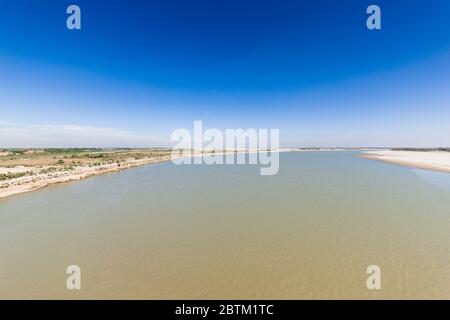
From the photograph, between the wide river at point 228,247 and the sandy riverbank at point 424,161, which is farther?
the sandy riverbank at point 424,161

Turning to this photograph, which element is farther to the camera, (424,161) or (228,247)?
(424,161)

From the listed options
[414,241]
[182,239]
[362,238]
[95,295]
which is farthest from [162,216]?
[414,241]

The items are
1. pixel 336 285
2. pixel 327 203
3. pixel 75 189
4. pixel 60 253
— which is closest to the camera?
pixel 336 285

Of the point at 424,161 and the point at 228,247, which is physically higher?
the point at 424,161

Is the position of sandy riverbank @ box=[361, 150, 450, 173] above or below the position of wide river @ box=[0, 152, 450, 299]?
above

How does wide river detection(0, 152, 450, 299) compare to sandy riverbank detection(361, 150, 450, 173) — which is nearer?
wide river detection(0, 152, 450, 299)

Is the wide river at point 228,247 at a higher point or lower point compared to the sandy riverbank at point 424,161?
lower
